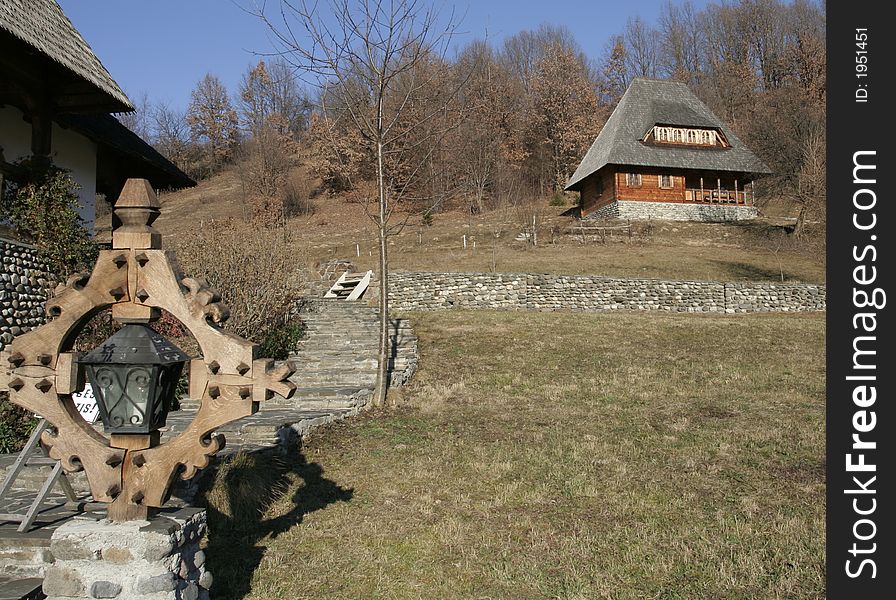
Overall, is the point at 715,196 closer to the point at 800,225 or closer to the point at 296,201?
the point at 800,225

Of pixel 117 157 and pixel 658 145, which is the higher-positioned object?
pixel 658 145

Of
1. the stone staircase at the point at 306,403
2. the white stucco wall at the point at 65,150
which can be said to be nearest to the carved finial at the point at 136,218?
the stone staircase at the point at 306,403

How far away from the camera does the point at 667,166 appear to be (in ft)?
120

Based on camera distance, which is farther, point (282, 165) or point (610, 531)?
point (282, 165)

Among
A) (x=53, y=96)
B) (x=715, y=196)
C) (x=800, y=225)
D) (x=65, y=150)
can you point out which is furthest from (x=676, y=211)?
(x=53, y=96)

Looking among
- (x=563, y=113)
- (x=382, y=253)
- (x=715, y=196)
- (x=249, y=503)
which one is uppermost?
(x=563, y=113)

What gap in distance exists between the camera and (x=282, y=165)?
49281mm

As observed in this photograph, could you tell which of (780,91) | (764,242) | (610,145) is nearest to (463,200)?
(610,145)

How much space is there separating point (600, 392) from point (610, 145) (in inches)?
1129

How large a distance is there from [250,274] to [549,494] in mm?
9137

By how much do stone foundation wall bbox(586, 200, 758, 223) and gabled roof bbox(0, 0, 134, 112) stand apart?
28.9 m

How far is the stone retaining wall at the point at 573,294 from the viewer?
70.4 ft

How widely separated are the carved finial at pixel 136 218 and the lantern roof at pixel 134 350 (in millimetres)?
488

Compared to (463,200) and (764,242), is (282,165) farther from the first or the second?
(764,242)
